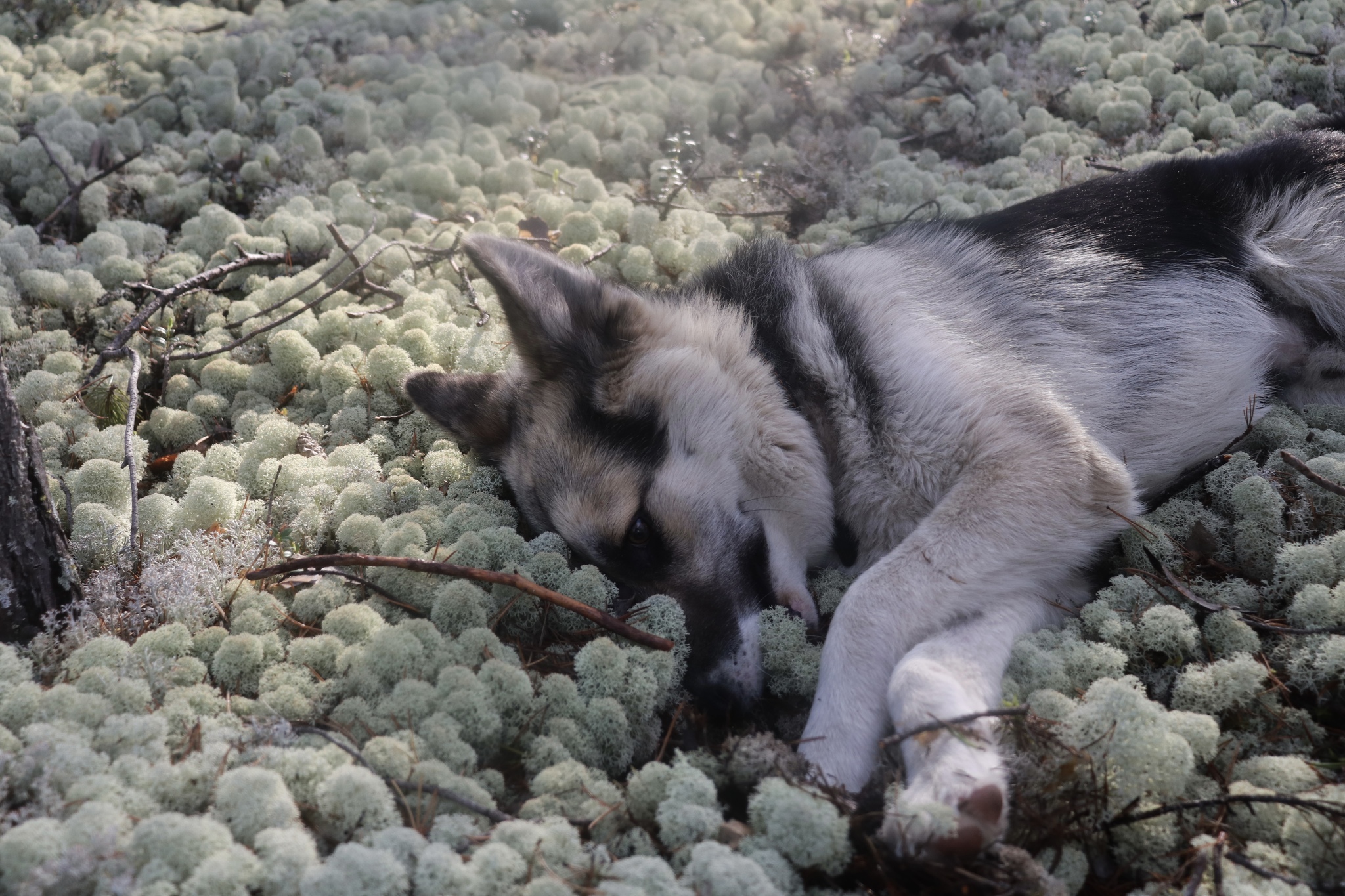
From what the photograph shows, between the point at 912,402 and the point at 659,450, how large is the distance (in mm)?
805

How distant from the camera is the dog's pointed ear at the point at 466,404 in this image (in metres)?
3.10

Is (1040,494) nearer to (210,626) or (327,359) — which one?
(210,626)

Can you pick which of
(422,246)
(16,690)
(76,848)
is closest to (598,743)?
(76,848)

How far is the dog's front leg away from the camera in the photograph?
7.55 ft

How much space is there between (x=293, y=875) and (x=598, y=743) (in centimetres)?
76

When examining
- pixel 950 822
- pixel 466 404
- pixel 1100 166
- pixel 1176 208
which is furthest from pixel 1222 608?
pixel 1100 166

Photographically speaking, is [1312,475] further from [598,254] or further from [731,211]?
[731,211]

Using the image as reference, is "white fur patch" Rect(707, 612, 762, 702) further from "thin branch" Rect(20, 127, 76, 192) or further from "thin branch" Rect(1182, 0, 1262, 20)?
"thin branch" Rect(1182, 0, 1262, 20)

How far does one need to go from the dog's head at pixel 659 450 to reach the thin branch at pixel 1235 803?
1.05 m

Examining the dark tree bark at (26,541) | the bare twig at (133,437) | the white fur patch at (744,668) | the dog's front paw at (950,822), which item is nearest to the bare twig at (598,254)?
the bare twig at (133,437)

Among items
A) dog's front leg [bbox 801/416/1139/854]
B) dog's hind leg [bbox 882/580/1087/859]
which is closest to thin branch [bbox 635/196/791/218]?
dog's front leg [bbox 801/416/1139/854]

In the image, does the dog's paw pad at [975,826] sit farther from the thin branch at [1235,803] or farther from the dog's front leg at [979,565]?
the dog's front leg at [979,565]

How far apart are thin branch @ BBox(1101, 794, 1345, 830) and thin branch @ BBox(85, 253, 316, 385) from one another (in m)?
3.75

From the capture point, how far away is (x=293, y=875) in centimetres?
158
